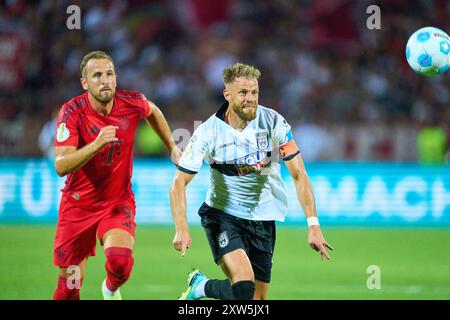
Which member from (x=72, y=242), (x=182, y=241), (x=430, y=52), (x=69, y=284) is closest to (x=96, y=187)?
(x=72, y=242)

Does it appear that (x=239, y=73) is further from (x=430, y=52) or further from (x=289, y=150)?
(x=430, y=52)

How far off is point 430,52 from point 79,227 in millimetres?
3409

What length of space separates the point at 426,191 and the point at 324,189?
1.78 metres

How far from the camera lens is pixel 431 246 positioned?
1223cm

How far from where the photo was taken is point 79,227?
6.67 meters

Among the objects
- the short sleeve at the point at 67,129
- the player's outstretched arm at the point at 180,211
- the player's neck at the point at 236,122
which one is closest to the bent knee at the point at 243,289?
the player's outstretched arm at the point at 180,211

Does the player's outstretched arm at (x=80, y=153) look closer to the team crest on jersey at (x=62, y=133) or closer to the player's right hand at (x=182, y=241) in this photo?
the team crest on jersey at (x=62, y=133)

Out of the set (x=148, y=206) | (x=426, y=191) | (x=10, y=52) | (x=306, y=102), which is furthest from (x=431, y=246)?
(x=10, y=52)

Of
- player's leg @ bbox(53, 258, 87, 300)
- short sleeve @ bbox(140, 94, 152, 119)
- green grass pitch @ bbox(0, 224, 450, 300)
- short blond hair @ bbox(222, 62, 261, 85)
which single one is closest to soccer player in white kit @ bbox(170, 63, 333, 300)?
short blond hair @ bbox(222, 62, 261, 85)

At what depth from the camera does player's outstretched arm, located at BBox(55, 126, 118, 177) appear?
603 centimetres

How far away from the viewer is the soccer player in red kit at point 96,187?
6.53 m

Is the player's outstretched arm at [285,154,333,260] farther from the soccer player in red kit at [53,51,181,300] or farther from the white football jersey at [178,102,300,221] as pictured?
the soccer player in red kit at [53,51,181,300]

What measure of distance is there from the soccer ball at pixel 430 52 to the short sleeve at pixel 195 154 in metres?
2.14
